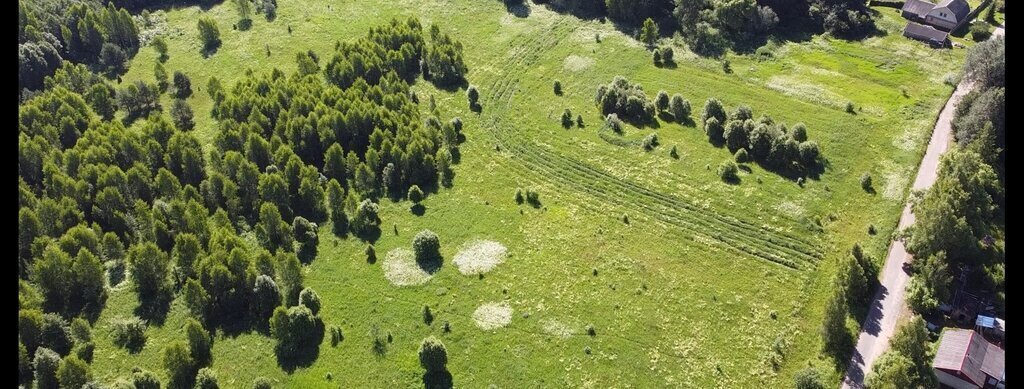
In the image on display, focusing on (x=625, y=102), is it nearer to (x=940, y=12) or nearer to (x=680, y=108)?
(x=680, y=108)

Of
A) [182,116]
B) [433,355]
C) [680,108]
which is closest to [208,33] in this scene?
[182,116]

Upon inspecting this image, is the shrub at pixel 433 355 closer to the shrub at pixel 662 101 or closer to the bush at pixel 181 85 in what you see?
the shrub at pixel 662 101

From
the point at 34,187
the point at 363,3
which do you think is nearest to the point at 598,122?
the point at 363,3

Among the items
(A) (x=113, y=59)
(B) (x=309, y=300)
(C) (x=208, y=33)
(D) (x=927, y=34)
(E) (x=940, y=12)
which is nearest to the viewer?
(B) (x=309, y=300)

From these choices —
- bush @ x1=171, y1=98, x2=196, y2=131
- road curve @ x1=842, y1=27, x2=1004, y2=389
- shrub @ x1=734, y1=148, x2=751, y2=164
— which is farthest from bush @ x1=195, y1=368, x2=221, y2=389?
shrub @ x1=734, y1=148, x2=751, y2=164

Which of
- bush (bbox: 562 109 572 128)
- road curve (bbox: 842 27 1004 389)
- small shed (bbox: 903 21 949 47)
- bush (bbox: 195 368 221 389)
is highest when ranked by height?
small shed (bbox: 903 21 949 47)

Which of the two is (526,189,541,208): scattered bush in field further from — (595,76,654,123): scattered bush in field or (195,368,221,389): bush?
(195,368,221,389): bush
